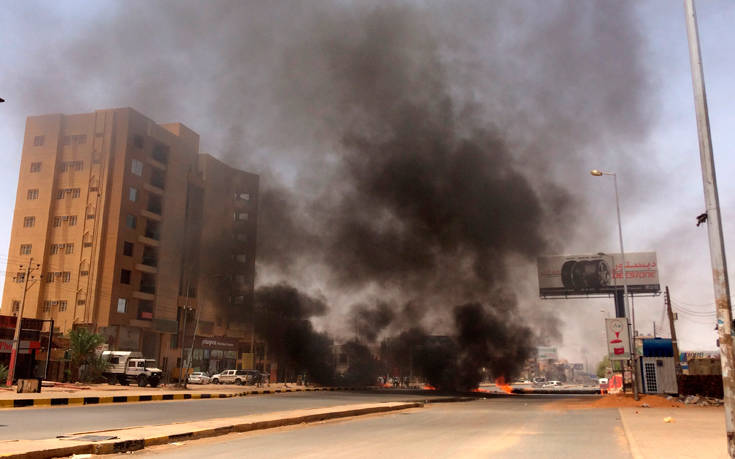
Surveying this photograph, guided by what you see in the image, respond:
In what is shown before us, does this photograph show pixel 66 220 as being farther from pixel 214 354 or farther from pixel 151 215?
pixel 214 354

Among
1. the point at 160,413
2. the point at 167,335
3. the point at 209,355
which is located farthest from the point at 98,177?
the point at 160,413

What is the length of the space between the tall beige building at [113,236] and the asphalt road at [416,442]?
42.3m

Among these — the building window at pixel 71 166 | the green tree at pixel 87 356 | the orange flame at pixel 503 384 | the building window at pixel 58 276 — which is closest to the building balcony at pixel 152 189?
the building window at pixel 71 166

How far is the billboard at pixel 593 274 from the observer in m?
56.1

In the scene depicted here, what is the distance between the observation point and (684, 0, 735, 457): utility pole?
738 cm

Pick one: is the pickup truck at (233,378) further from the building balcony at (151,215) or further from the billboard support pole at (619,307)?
the billboard support pole at (619,307)

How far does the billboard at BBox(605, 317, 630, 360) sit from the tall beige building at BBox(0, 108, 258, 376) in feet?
122

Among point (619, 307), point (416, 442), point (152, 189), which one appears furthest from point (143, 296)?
point (416, 442)

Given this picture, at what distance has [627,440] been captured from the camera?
11531 mm

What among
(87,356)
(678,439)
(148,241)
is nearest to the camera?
(678,439)

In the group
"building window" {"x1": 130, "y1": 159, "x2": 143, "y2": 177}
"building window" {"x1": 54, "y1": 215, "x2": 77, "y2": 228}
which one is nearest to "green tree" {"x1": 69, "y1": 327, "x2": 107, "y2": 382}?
"building window" {"x1": 54, "y1": 215, "x2": 77, "y2": 228}

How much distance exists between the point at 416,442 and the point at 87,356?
123 feet

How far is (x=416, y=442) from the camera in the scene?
10883 millimetres

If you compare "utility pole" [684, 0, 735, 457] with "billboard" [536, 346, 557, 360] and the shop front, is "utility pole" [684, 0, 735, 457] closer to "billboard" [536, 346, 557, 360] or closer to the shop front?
the shop front
